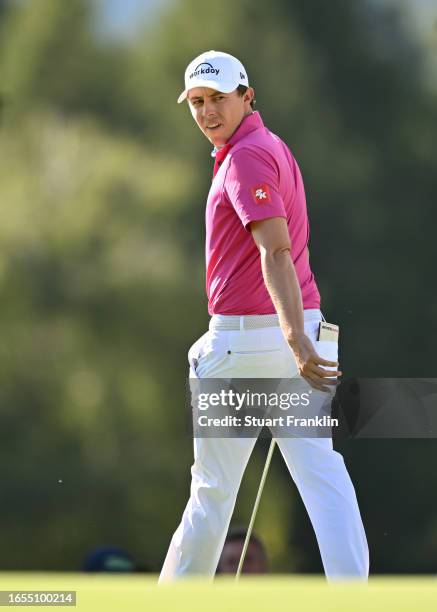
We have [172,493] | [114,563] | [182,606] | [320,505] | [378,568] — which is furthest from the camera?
[172,493]

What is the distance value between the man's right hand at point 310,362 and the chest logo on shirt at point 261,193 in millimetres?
228

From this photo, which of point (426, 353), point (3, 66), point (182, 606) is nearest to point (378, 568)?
point (426, 353)

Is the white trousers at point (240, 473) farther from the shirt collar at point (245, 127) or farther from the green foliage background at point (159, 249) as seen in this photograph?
the green foliage background at point (159, 249)

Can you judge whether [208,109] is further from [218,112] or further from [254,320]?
[254,320]

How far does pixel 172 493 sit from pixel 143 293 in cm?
89

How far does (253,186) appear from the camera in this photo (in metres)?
2.15

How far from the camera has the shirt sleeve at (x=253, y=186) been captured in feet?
7.00

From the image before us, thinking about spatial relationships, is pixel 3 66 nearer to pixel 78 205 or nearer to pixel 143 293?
pixel 78 205

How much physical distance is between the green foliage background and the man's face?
3107 millimetres

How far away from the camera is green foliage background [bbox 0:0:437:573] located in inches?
215

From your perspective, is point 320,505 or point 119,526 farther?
point 119,526

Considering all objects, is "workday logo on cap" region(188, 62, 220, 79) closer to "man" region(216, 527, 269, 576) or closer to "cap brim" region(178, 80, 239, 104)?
"cap brim" region(178, 80, 239, 104)

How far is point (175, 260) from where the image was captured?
575 centimetres

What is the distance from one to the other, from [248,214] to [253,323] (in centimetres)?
19
